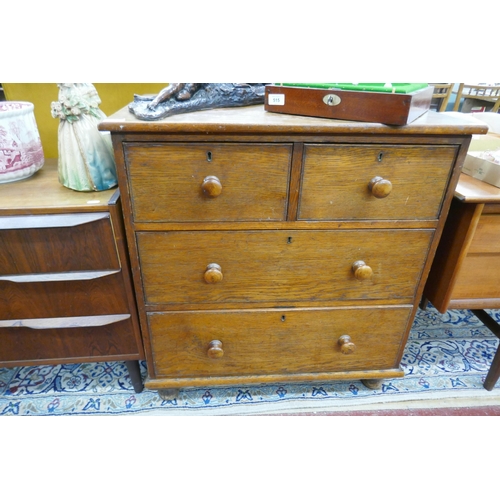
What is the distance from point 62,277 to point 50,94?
715 mm

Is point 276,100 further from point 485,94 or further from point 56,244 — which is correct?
point 485,94

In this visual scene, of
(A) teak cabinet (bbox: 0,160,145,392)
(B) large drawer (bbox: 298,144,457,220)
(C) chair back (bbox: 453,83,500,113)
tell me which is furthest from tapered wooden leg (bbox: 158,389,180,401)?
(C) chair back (bbox: 453,83,500,113)

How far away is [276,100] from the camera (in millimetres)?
855

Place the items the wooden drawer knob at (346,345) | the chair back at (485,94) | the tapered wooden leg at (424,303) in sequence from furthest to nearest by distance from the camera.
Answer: the chair back at (485,94) → the tapered wooden leg at (424,303) → the wooden drawer knob at (346,345)

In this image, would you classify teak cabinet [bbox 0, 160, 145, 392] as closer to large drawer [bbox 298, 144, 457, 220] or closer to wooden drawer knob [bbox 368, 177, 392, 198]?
large drawer [bbox 298, 144, 457, 220]

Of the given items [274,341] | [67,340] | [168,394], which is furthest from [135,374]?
[274,341]

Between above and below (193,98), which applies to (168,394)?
below

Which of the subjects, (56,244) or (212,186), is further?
(56,244)

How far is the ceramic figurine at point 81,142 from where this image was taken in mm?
883

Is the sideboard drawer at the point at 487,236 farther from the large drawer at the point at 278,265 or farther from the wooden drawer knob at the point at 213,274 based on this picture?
the wooden drawer knob at the point at 213,274

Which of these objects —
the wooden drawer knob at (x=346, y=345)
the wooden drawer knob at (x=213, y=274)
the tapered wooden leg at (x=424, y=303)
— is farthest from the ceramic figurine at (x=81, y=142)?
the tapered wooden leg at (x=424, y=303)

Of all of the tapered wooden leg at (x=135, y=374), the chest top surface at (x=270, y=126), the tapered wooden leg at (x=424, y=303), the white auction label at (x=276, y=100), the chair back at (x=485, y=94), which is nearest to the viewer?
the chest top surface at (x=270, y=126)

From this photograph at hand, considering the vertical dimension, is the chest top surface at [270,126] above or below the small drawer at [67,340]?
above

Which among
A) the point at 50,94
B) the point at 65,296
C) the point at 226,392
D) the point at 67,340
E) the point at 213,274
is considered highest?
the point at 50,94
